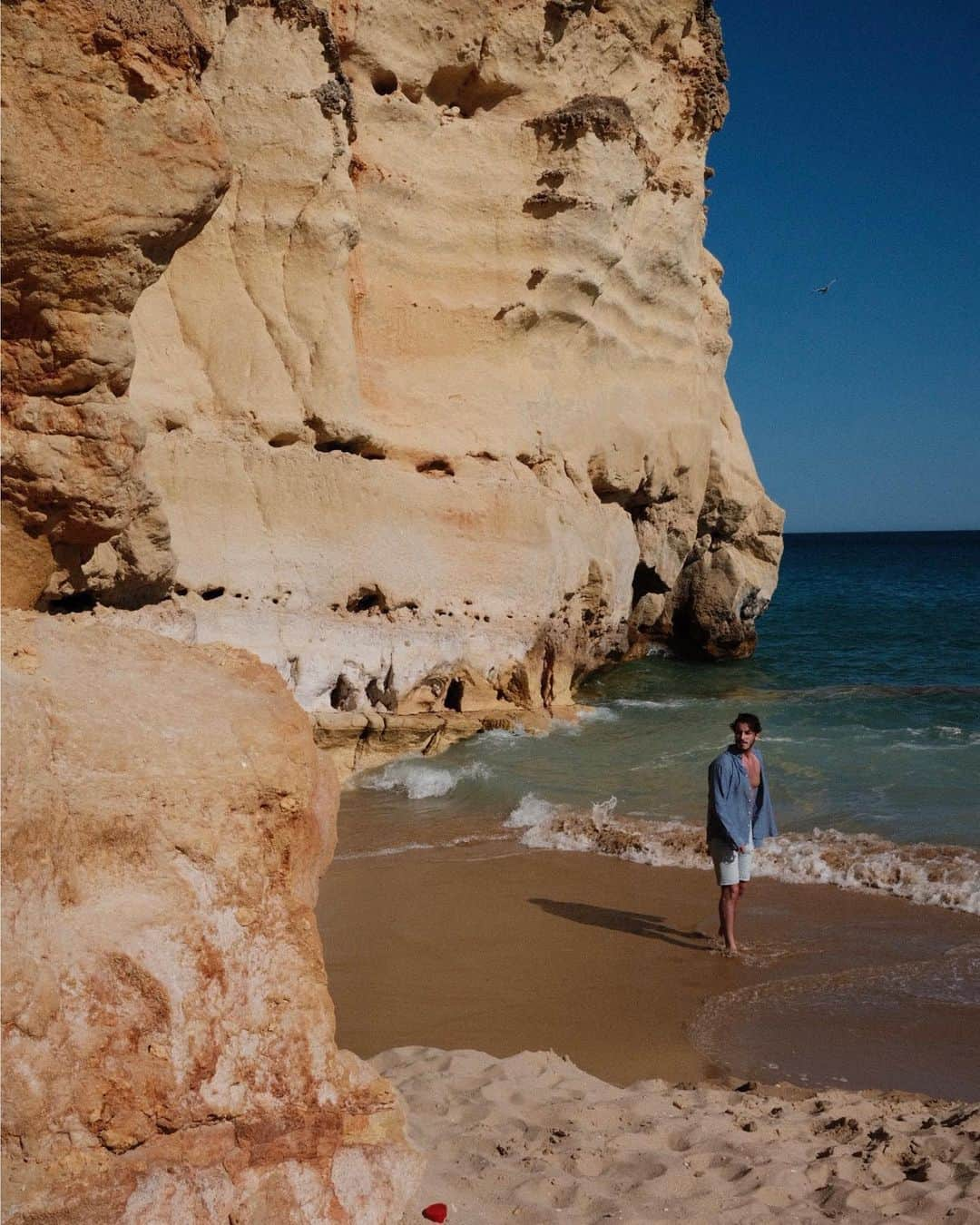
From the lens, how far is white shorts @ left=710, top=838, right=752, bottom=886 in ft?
21.2

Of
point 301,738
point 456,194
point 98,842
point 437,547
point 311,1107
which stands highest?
point 456,194

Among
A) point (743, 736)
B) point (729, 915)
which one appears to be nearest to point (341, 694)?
point (743, 736)

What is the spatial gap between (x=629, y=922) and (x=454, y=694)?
6426 mm

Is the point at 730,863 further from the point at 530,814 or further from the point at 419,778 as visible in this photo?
the point at 419,778

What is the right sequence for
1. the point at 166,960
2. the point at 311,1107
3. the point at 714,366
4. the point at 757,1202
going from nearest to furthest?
1. the point at 166,960
2. the point at 311,1107
3. the point at 757,1202
4. the point at 714,366

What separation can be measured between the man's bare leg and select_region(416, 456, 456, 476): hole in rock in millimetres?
7940

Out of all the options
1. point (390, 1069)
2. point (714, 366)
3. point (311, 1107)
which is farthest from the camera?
point (714, 366)

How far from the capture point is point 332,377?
1238 cm

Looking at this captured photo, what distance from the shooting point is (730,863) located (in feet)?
21.2

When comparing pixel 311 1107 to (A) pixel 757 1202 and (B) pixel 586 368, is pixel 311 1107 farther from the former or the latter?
(B) pixel 586 368

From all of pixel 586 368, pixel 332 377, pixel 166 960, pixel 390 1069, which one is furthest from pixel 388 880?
pixel 586 368

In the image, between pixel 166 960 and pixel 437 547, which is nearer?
pixel 166 960

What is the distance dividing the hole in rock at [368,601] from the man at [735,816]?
21.0 ft

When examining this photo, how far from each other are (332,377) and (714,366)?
8.57m
